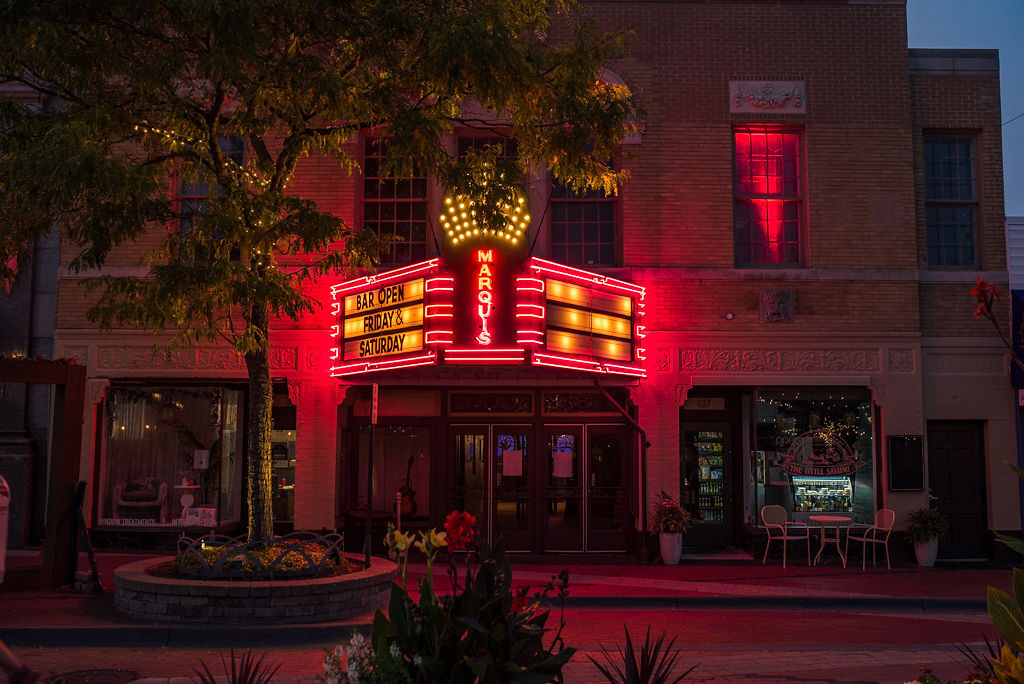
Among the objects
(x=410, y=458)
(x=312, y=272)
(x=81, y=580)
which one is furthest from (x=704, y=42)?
(x=81, y=580)

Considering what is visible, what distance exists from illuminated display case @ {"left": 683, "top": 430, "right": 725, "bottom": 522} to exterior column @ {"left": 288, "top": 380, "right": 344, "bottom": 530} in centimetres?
663

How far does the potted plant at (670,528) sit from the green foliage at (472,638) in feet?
38.9

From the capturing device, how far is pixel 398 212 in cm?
1734

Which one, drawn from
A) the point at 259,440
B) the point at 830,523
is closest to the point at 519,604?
the point at 259,440

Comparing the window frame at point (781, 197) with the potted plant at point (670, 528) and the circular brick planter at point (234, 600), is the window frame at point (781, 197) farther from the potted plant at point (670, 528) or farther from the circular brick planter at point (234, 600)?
the circular brick planter at point (234, 600)

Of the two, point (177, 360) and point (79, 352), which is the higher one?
point (79, 352)

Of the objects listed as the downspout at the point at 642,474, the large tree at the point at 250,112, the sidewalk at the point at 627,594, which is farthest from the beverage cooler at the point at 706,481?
the large tree at the point at 250,112

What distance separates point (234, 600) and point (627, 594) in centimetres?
529

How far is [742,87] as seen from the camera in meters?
17.2

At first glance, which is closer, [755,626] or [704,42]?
[755,626]

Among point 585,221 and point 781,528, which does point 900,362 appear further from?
point 585,221

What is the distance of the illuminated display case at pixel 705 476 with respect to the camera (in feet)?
57.6

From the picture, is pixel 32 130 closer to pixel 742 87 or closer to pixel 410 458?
pixel 410 458

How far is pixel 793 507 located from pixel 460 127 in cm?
926
